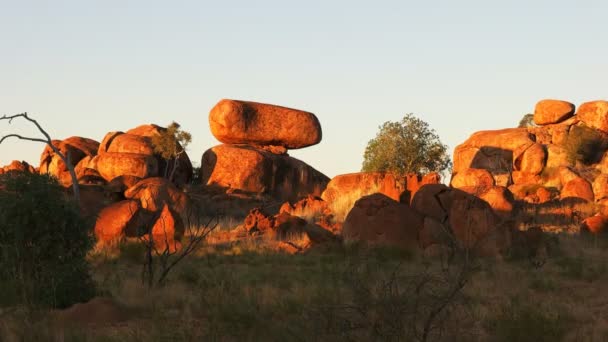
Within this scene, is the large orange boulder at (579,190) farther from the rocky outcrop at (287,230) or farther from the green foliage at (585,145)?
the rocky outcrop at (287,230)

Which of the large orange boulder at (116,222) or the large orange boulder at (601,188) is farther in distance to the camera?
the large orange boulder at (601,188)

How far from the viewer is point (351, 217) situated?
1983 centimetres

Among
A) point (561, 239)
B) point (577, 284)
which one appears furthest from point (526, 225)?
point (577, 284)

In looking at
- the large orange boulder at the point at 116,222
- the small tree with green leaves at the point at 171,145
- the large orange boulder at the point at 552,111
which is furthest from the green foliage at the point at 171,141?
the large orange boulder at the point at 552,111

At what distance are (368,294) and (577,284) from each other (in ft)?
26.6

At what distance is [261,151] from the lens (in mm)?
38312

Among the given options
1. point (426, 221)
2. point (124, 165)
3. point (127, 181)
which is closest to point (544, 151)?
point (124, 165)

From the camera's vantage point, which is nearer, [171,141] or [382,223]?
[382,223]

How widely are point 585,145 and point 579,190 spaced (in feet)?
46.9

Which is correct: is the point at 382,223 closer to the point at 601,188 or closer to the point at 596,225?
the point at 596,225

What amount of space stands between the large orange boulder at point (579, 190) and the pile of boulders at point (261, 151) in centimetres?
1250

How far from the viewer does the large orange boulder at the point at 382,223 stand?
19.1 m

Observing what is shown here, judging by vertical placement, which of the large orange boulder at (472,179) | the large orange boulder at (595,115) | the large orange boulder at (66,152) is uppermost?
the large orange boulder at (595,115)

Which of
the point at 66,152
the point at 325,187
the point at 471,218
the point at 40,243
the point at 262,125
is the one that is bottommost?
the point at 40,243
